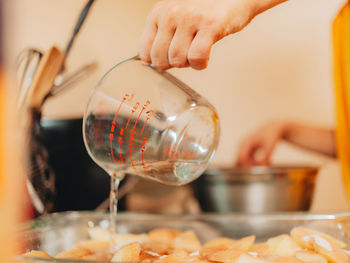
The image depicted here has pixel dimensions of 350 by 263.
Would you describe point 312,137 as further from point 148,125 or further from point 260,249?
point 148,125

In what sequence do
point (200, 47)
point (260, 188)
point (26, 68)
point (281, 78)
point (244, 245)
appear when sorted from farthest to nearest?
point (281, 78) → point (260, 188) → point (26, 68) → point (244, 245) → point (200, 47)

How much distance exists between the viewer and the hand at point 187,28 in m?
0.43

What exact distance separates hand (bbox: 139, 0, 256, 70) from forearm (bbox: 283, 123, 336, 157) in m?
0.73

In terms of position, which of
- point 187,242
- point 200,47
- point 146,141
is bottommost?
point 187,242

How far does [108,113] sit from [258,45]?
0.85 meters

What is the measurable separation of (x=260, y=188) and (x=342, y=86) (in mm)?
392

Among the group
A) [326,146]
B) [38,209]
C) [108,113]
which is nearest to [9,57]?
[108,113]

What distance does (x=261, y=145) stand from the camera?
1.09 m

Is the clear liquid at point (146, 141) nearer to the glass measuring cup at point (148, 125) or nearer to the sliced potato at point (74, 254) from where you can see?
the glass measuring cup at point (148, 125)

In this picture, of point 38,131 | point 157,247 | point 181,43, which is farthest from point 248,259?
point 38,131

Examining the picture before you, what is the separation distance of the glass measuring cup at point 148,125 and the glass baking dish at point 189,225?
17 centimetres

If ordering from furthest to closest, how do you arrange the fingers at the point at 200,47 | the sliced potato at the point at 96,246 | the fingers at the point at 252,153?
the fingers at the point at 252,153
the sliced potato at the point at 96,246
the fingers at the point at 200,47

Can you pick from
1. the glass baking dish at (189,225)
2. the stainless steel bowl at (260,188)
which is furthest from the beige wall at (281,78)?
the glass baking dish at (189,225)

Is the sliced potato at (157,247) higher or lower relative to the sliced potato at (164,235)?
higher
